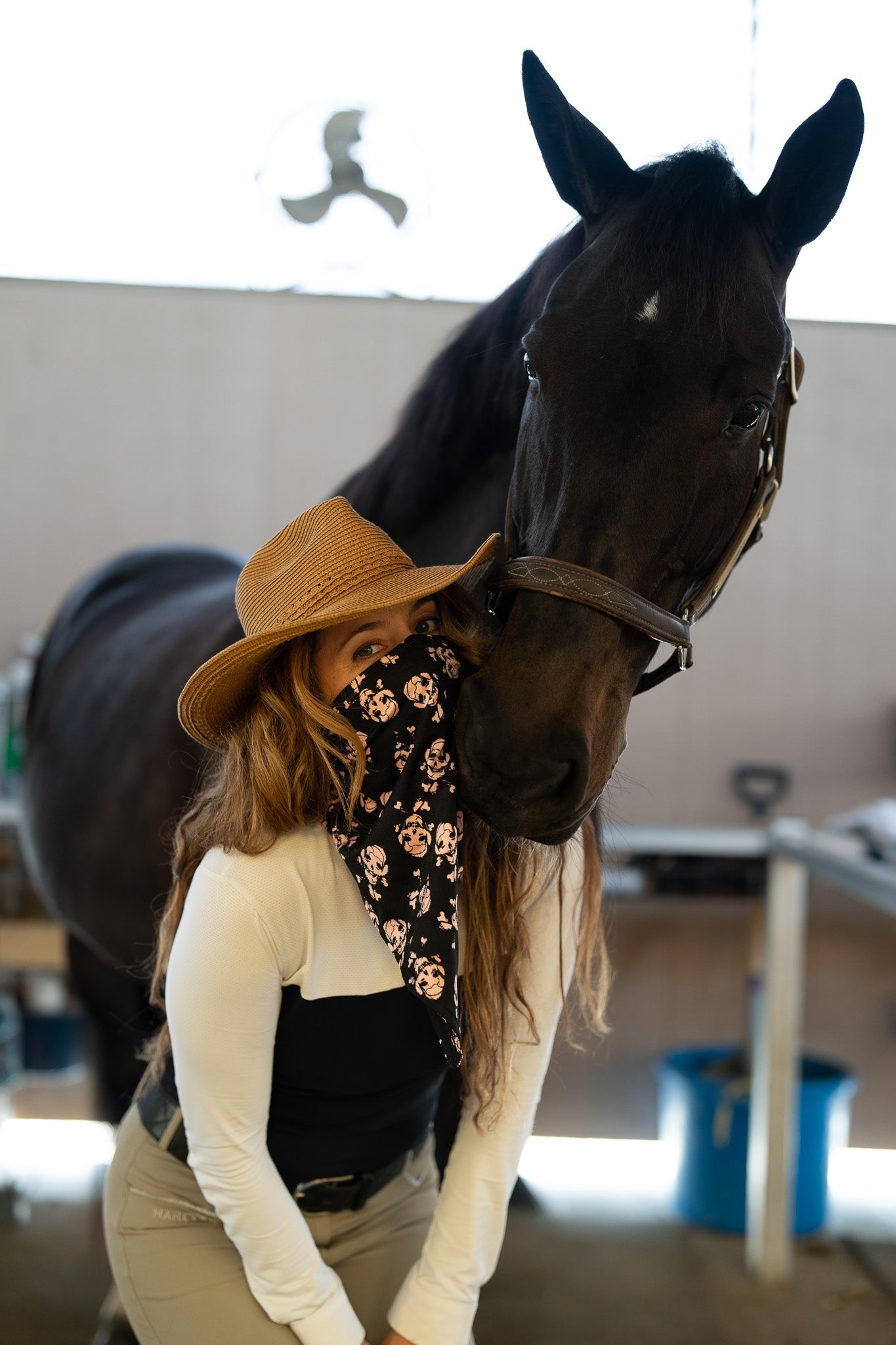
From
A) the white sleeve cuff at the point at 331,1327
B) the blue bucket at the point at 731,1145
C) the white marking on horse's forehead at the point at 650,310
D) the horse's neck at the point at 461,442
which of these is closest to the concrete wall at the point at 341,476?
the blue bucket at the point at 731,1145

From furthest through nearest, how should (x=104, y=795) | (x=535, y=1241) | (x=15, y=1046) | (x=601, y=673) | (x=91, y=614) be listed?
(x=15, y=1046) < (x=535, y=1241) < (x=91, y=614) < (x=104, y=795) < (x=601, y=673)

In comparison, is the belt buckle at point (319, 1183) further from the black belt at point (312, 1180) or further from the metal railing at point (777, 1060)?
the metal railing at point (777, 1060)

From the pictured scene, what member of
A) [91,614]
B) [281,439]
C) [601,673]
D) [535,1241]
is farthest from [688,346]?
[281,439]

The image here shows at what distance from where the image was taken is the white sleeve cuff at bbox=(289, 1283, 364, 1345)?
78 centimetres

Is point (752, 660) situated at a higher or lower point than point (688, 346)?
lower

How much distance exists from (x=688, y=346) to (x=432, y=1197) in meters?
0.82

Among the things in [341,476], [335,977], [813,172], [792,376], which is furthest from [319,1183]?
[341,476]

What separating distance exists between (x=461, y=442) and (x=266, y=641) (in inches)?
15.7

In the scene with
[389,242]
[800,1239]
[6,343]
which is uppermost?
[389,242]

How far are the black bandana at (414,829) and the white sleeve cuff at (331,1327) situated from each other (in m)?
0.25

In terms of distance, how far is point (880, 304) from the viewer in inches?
110

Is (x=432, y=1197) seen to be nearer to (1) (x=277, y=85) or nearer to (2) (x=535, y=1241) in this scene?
(2) (x=535, y=1241)

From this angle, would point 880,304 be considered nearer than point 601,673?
No

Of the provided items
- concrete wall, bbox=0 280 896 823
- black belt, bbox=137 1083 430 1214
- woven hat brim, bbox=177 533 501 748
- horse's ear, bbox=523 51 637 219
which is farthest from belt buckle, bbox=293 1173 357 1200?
concrete wall, bbox=0 280 896 823
